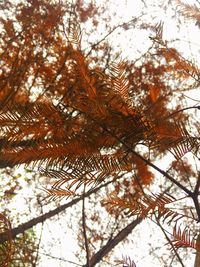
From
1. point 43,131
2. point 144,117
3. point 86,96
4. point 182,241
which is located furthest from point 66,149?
point 182,241

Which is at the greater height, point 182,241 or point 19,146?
point 19,146

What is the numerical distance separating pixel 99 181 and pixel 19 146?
362mm

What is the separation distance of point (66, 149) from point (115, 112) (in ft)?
0.80

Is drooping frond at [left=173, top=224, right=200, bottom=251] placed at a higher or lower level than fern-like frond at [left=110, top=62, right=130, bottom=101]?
lower

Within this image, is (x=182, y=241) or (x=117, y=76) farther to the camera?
(x=117, y=76)

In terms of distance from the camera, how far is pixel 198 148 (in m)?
1.40

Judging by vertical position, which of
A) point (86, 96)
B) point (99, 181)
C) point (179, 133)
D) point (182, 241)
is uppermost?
point (86, 96)

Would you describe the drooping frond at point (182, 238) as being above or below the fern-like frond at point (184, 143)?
below

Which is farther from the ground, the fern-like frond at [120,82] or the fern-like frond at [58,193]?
the fern-like frond at [120,82]

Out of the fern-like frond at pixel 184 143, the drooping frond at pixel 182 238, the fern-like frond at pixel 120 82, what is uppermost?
the fern-like frond at pixel 120 82

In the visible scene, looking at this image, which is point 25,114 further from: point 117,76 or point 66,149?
point 117,76

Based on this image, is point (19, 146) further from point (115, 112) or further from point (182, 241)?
point (182, 241)

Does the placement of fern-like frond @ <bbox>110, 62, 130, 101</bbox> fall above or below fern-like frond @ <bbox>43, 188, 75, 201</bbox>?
above

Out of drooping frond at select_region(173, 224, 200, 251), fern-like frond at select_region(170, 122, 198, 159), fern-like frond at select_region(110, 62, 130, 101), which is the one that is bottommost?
drooping frond at select_region(173, 224, 200, 251)
